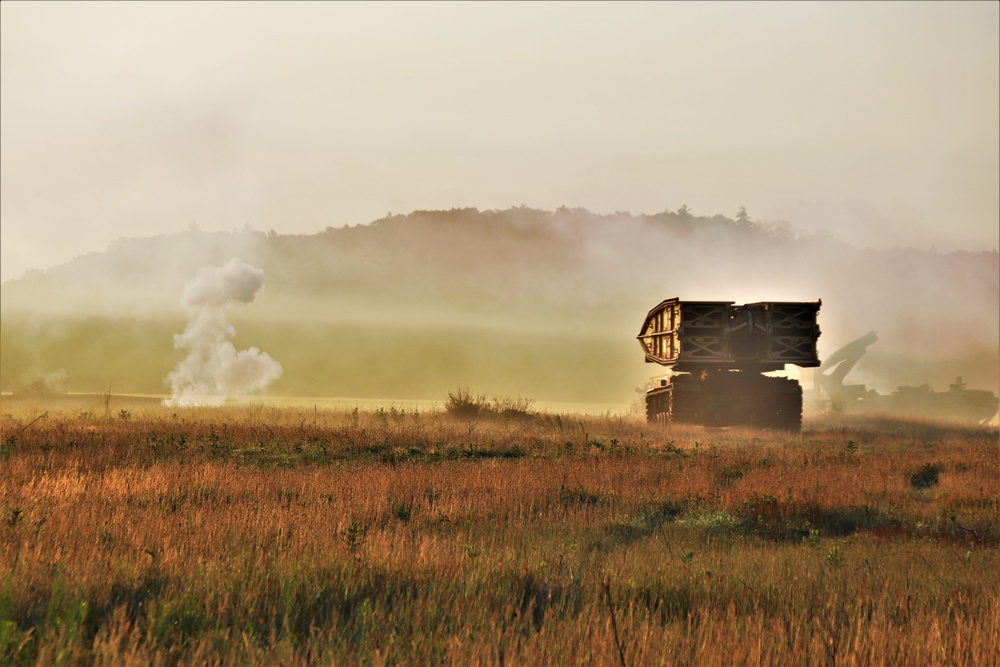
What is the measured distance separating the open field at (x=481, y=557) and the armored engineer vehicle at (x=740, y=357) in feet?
49.4

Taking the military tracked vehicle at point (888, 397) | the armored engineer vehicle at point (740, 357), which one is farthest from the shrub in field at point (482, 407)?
the military tracked vehicle at point (888, 397)

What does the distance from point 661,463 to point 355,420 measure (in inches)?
447

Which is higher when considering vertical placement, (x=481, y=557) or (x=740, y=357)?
(x=740, y=357)

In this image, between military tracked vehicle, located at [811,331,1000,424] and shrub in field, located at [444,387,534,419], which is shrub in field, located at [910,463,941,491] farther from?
military tracked vehicle, located at [811,331,1000,424]

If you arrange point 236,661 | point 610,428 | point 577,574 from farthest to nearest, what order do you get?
point 610,428
point 577,574
point 236,661

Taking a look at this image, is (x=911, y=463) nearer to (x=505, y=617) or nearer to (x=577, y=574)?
(x=577, y=574)

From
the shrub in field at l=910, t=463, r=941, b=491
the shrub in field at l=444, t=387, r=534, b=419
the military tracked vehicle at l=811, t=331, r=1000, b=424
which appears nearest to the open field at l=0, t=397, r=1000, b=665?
the shrub in field at l=910, t=463, r=941, b=491

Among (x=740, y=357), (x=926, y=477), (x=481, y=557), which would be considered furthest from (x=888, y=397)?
(x=481, y=557)

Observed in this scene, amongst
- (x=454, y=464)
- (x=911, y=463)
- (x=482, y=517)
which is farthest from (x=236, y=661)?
(x=911, y=463)

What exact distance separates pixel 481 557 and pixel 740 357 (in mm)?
27642

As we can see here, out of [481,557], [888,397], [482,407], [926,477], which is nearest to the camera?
[481,557]

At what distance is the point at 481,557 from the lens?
758cm

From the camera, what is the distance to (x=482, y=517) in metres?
10.9

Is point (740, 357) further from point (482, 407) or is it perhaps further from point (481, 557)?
point (481, 557)
